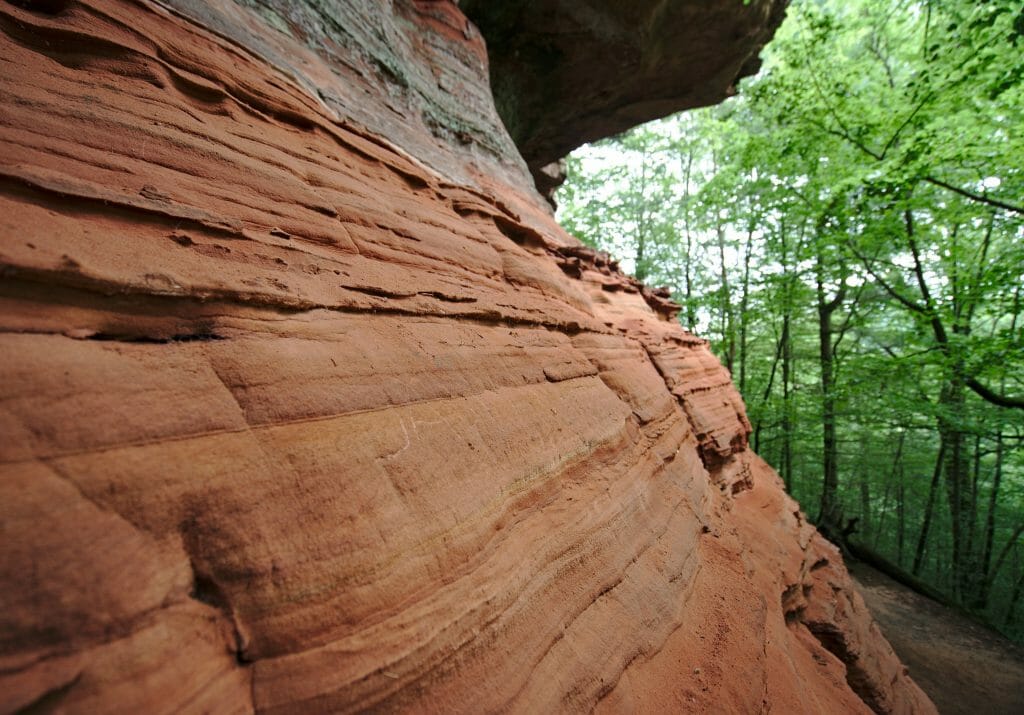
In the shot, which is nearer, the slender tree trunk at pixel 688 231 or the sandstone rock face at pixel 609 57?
the sandstone rock face at pixel 609 57

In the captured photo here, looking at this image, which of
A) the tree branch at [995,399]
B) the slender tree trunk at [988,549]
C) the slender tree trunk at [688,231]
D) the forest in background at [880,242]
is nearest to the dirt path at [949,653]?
the forest in background at [880,242]

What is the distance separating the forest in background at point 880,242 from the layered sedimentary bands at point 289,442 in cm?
853

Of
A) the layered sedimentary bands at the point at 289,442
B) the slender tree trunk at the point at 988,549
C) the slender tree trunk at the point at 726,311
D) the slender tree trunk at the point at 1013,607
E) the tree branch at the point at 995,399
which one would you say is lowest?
the slender tree trunk at the point at 1013,607

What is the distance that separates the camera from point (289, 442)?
1769 millimetres

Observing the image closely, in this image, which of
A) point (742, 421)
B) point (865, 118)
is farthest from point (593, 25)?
point (742, 421)

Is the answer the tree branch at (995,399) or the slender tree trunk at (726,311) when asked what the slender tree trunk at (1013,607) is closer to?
the tree branch at (995,399)

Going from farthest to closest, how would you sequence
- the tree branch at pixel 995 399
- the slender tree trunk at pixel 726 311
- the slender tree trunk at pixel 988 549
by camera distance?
the slender tree trunk at pixel 726 311 → the slender tree trunk at pixel 988 549 → the tree branch at pixel 995 399

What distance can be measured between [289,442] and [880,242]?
1444 cm

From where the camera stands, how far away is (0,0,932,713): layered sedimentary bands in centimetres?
127

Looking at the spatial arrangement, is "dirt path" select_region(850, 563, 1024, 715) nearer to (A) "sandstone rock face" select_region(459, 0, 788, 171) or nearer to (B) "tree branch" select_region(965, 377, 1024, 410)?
(B) "tree branch" select_region(965, 377, 1024, 410)

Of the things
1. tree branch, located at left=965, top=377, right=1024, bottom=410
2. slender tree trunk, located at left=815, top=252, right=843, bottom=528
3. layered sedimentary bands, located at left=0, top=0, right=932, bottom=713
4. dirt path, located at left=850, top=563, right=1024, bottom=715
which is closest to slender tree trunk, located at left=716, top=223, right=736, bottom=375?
slender tree trunk, located at left=815, top=252, right=843, bottom=528

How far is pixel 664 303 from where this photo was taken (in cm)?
820

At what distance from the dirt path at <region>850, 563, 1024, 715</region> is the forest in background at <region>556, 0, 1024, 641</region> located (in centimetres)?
179

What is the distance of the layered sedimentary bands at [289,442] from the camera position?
127 cm
